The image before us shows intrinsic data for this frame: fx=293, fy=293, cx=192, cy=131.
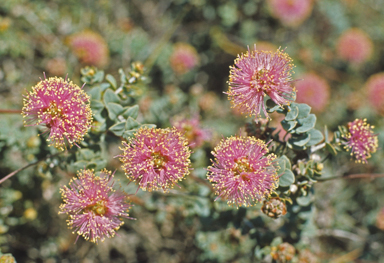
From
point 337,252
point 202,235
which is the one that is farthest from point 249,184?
point 337,252

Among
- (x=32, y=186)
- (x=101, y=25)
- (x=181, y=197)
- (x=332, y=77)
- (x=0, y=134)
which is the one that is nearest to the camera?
(x=0, y=134)

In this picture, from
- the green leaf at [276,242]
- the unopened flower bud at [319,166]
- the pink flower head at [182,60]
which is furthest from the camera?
the pink flower head at [182,60]

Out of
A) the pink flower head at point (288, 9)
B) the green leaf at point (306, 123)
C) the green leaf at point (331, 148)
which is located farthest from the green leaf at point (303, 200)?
the pink flower head at point (288, 9)

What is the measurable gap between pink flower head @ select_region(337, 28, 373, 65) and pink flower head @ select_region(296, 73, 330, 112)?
83cm

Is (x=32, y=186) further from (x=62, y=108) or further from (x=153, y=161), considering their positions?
(x=153, y=161)

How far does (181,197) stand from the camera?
3027mm

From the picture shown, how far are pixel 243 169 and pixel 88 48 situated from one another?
2679 mm

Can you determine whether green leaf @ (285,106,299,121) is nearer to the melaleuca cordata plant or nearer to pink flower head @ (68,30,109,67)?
the melaleuca cordata plant

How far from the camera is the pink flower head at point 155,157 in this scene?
6.72 ft

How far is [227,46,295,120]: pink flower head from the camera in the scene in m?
2.05

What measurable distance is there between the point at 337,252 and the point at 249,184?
2.81m

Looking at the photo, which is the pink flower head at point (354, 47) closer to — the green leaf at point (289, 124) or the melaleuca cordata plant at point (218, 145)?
the melaleuca cordata plant at point (218, 145)

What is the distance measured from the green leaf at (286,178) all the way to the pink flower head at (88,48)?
2.77m

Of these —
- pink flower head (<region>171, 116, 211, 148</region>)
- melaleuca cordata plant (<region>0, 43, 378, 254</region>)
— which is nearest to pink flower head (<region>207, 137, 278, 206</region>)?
melaleuca cordata plant (<region>0, 43, 378, 254</region>)
